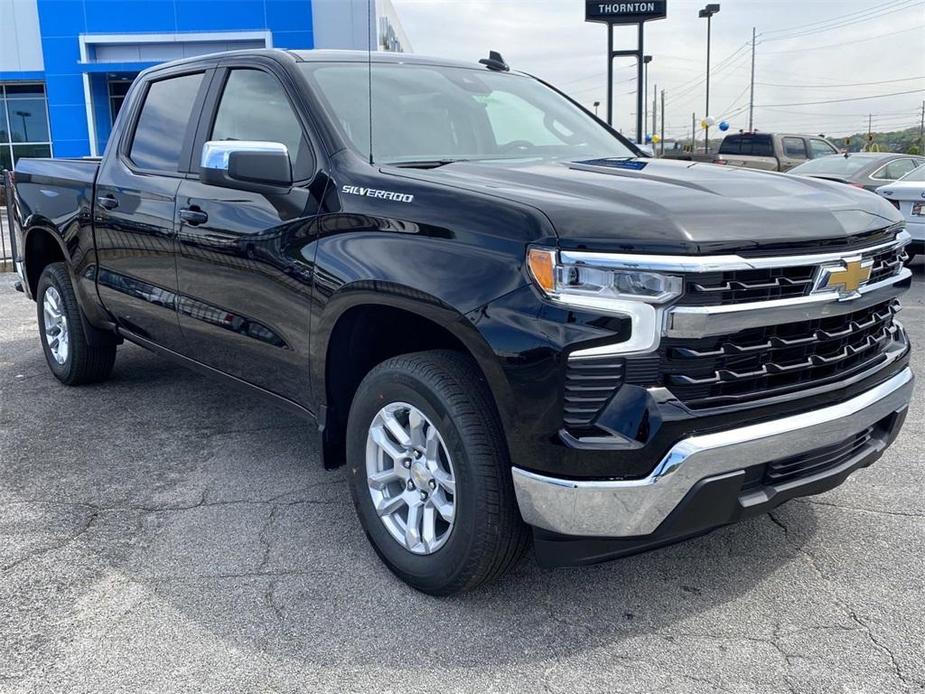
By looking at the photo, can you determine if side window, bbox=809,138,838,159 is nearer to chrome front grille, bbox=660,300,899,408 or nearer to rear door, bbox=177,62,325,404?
rear door, bbox=177,62,325,404

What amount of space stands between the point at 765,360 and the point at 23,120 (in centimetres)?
3246

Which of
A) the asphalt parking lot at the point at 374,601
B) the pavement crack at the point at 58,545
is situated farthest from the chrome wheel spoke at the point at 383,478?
the pavement crack at the point at 58,545

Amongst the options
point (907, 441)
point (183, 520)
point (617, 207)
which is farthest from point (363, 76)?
point (907, 441)

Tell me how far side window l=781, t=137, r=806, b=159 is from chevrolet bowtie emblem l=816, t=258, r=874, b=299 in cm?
1865

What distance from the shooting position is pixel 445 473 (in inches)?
114

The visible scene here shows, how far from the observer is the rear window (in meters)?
20.1

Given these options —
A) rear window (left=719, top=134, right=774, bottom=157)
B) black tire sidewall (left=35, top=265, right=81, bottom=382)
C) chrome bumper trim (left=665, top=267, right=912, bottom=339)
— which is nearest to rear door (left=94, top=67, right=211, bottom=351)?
black tire sidewall (left=35, top=265, right=81, bottom=382)

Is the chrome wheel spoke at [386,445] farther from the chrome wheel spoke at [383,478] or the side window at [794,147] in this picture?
the side window at [794,147]

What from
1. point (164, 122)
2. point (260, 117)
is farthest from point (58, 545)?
point (164, 122)

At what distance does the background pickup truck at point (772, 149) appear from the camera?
19.8 metres

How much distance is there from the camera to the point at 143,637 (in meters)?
2.81

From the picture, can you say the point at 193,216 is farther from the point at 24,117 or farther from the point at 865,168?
the point at 24,117

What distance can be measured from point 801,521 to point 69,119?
30.2 meters

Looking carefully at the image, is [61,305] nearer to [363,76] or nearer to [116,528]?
[116,528]
